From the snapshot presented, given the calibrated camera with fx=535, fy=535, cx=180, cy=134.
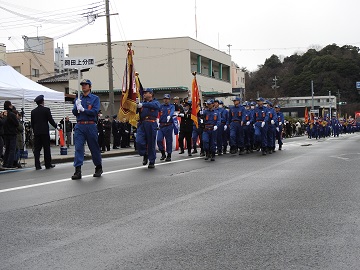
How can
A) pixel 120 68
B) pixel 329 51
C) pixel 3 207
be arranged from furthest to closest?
pixel 329 51 → pixel 120 68 → pixel 3 207

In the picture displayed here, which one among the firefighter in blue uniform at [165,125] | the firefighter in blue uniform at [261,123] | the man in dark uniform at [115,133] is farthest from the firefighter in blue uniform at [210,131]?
the man in dark uniform at [115,133]

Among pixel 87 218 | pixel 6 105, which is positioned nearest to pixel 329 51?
pixel 6 105

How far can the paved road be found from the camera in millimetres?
4805

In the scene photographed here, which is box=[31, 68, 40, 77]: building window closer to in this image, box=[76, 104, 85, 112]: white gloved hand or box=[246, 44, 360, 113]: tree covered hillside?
box=[246, 44, 360, 113]: tree covered hillside

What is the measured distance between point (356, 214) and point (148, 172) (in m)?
6.24

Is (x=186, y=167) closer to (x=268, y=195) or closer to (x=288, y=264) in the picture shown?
(x=268, y=195)

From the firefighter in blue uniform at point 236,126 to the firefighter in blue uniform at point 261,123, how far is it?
59cm

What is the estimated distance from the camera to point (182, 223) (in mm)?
6352

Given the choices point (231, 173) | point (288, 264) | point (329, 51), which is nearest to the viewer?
point (288, 264)

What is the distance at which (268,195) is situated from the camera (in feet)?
28.0

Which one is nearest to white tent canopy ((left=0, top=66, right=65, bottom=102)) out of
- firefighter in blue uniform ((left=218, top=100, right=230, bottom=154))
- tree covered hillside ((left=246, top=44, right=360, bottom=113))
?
firefighter in blue uniform ((left=218, top=100, right=230, bottom=154))

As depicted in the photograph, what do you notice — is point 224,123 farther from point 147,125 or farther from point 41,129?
point 41,129

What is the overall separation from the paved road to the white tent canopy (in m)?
7.50

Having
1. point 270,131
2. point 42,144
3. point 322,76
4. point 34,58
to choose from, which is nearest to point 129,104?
point 42,144
